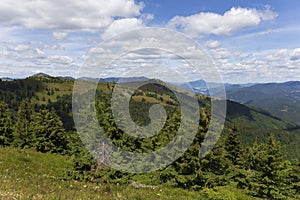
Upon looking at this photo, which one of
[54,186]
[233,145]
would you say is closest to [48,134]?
[233,145]

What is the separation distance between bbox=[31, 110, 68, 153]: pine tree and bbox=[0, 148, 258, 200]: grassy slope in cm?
2256

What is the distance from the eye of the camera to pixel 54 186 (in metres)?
11.3

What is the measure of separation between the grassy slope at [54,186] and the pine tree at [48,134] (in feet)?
74.0

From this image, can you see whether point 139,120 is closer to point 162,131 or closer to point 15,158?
point 162,131

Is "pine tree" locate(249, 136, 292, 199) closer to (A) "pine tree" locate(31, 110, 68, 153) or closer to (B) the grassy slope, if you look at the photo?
(B) the grassy slope

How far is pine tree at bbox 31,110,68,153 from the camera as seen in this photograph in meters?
48.8

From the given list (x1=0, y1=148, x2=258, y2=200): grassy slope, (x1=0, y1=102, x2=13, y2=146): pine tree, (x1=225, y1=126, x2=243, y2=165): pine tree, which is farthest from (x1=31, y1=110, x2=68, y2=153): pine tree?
(x1=225, y1=126, x2=243, y2=165): pine tree

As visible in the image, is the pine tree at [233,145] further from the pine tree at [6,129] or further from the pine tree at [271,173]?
the pine tree at [6,129]

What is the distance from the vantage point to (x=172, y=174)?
2161cm

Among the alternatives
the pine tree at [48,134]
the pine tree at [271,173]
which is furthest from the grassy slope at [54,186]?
the pine tree at [48,134]

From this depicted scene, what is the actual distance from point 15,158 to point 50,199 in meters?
15.9

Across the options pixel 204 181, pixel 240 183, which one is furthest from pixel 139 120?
pixel 240 183

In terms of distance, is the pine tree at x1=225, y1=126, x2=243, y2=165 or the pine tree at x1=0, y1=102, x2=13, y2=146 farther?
the pine tree at x1=0, y1=102, x2=13, y2=146

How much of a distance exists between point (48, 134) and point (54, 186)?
1618 inches
